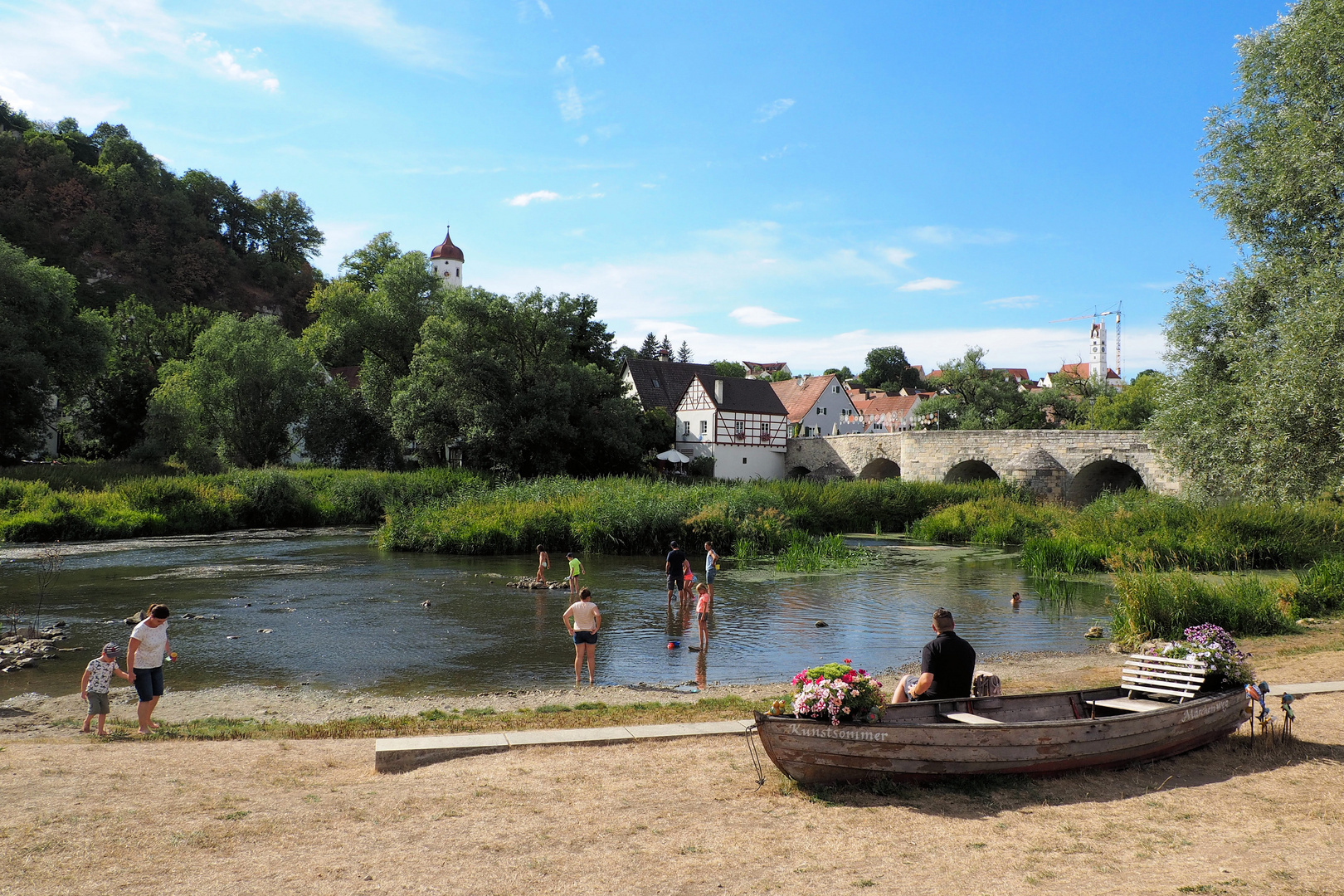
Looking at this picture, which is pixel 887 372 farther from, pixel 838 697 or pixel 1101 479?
pixel 838 697

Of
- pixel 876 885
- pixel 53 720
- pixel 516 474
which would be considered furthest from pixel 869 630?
pixel 516 474

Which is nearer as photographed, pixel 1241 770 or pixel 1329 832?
pixel 1329 832

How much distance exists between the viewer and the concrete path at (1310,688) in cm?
1004

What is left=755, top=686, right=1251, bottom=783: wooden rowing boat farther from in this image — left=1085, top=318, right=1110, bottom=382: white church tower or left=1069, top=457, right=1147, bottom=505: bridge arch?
left=1085, top=318, right=1110, bottom=382: white church tower

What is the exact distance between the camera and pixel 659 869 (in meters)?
5.61

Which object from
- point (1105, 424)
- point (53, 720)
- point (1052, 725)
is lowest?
point (53, 720)

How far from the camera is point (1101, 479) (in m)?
46.4

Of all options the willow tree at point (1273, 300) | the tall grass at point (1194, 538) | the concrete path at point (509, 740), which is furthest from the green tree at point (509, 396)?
the concrete path at point (509, 740)

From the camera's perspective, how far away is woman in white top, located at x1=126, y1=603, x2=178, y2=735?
9461 mm

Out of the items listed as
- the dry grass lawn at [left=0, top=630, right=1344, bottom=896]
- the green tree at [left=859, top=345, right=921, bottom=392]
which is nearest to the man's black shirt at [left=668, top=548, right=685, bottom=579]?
the dry grass lawn at [left=0, top=630, right=1344, bottom=896]

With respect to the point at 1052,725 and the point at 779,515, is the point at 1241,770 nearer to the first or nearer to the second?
the point at 1052,725

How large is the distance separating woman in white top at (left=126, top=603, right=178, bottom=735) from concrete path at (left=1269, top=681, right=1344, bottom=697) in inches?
495

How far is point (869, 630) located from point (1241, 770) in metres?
9.10

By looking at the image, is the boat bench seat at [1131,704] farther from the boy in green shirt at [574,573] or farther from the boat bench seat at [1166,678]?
the boy in green shirt at [574,573]
